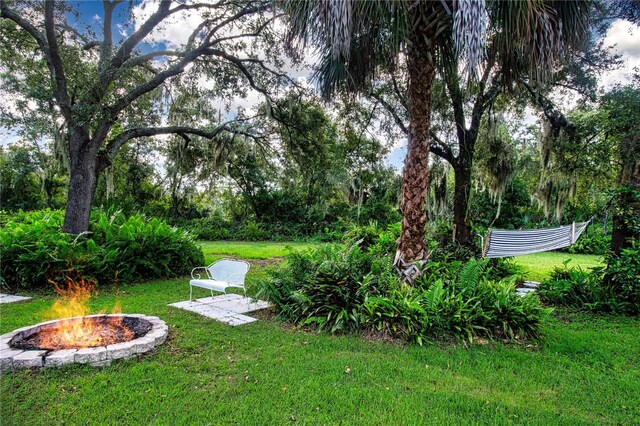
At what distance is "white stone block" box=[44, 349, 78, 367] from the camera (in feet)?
9.04

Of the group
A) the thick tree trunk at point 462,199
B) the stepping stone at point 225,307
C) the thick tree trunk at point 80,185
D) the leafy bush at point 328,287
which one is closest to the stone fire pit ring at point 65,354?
the stepping stone at point 225,307

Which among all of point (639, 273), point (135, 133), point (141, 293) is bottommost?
point (141, 293)

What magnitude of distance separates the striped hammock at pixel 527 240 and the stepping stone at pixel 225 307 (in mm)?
3254

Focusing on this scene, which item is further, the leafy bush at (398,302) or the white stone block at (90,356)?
the leafy bush at (398,302)

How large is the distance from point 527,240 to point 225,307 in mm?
4358

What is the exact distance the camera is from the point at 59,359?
277cm

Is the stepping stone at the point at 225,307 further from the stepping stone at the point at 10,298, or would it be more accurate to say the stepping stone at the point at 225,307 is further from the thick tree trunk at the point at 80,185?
the thick tree trunk at the point at 80,185

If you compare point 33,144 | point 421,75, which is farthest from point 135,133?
point 33,144

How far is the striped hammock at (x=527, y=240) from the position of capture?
4766 millimetres

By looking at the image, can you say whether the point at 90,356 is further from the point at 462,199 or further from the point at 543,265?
the point at 543,265

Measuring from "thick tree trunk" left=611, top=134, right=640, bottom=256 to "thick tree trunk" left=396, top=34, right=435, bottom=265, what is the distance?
120 inches

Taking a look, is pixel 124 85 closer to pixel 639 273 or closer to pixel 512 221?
pixel 639 273

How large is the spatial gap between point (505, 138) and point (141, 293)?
7.87 metres

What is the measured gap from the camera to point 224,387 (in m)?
2.54
